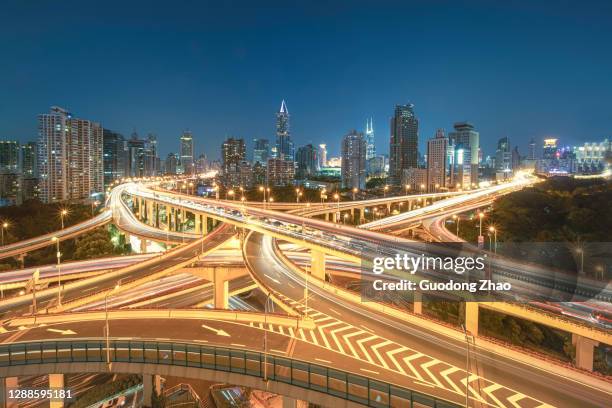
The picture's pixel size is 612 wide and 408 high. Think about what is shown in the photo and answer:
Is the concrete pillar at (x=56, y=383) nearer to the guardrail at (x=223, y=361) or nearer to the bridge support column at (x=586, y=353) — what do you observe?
the guardrail at (x=223, y=361)

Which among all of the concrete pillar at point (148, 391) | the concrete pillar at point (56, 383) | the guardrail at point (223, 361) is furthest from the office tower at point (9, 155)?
the concrete pillar at point (148, 391)

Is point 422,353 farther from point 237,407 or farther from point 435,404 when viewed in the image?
point 237,407

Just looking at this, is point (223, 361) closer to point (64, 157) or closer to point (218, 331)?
point (218, 331)

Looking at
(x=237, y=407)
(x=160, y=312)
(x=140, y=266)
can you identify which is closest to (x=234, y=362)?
(x=237, y=407)

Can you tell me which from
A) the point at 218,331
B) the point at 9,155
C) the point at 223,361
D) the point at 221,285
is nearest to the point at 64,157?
the point at 9,155

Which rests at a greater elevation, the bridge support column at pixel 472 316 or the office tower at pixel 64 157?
the office tower at pixel 64 157

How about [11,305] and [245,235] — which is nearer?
[11,305]

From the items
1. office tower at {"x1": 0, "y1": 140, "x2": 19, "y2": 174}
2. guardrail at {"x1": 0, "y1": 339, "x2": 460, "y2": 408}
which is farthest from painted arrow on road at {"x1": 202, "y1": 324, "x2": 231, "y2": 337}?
office tower at {"x1": 0, "y1": 140, "x2": 19, "y2": 174}
